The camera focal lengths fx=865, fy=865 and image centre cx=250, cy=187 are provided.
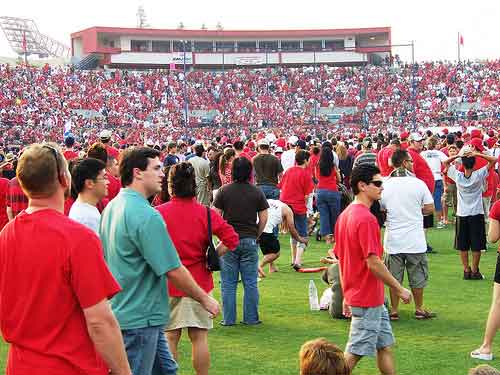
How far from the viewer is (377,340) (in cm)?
625

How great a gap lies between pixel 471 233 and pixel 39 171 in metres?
9.32

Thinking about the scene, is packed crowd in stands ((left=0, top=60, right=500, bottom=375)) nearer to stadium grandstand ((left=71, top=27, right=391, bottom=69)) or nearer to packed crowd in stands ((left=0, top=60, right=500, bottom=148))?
packed crowd in stands ((left=0, top=60, right=500, bottom=148))

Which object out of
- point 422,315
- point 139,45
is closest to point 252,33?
point 139,45

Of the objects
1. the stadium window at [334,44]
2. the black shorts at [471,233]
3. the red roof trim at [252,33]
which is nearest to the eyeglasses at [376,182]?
the black shorts at [471,233]

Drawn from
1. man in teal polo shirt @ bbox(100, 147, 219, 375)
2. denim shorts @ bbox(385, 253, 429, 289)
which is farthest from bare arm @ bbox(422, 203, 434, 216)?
man in teal polo shirt @ bbox(100, 147, 219, 375)

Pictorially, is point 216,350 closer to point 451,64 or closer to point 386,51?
point 451,64

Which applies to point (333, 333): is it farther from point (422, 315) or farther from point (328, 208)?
point (328, 208)

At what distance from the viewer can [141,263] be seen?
485 centimetres

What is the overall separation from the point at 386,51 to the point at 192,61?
51.9ft

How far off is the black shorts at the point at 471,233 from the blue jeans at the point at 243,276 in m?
3.85

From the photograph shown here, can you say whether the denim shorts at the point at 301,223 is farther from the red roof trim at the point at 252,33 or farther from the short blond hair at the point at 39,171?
the red roof trim at the point at 252,33

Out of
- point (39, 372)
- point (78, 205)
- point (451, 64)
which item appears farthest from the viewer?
point (451, 64)

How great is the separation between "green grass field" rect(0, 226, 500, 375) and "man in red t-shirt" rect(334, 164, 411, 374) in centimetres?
132

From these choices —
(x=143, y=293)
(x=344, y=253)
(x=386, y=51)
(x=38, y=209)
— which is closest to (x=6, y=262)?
(x=38, y=209)
